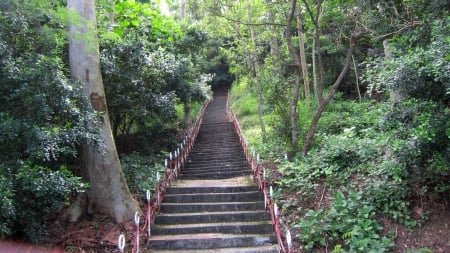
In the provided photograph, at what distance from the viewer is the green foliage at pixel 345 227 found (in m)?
5.45

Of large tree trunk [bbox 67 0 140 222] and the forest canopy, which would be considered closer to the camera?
the forest canopy

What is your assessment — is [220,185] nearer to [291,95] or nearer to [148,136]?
[291,95]

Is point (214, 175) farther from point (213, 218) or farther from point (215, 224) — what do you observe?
point (215, 224)

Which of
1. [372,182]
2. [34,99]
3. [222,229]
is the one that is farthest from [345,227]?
[34,99]

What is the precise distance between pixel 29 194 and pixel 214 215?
358 centimetres

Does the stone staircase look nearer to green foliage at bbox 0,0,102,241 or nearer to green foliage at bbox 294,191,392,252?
green foliage at bbox 294,191,392,252

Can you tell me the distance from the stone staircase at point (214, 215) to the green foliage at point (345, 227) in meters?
0.73

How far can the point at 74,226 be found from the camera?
266 inches

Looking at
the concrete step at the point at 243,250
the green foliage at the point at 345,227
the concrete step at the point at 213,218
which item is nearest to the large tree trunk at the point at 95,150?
the concrete step at the point at 213,218

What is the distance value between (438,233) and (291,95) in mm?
5404

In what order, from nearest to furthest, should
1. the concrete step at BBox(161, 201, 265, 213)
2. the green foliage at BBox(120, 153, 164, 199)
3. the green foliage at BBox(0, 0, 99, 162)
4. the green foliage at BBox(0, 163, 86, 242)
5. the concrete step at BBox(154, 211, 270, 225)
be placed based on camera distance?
the green foliage at BBox(0, 163, 86, 242), the green foliage at BBox(0, 0, 99, 162), the concrete step at BBox(154, 211, 270, 225), the concrete step at BBox(161, 201, 265, 213), the green foliage at BBox(120, 153, 164, 199)

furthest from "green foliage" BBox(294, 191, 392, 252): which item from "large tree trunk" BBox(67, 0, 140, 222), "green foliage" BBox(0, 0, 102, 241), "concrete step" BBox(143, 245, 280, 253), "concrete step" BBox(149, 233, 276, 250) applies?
"green foliage" BBox(0, 0, 102, 241)

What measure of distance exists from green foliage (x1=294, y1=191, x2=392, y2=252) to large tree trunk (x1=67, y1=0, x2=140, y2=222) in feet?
11.2

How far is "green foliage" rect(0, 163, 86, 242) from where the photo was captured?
445 centimetres
